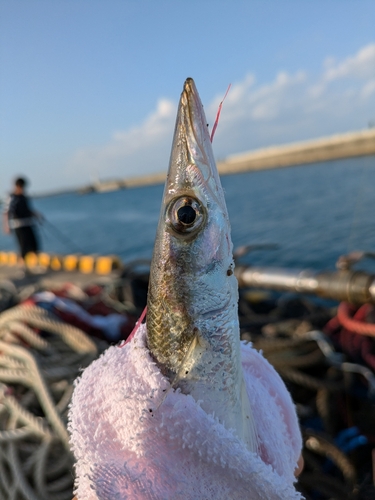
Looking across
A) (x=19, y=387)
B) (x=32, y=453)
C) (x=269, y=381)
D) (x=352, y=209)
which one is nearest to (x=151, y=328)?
(x=269, y=381)

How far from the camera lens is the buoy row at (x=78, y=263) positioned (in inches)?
352

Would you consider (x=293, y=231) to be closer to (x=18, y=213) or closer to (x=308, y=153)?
(x=18, y=213)

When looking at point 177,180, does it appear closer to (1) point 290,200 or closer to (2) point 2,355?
(2) point 2,355

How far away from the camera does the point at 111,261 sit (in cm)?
898

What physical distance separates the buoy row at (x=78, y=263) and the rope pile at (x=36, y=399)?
16.5 ft

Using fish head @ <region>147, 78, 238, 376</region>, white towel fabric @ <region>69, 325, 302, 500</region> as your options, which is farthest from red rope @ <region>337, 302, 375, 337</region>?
fish head @ <region>147, 78, 238, 376</region>

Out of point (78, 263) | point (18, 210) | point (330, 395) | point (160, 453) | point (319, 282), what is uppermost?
point (18, 210)

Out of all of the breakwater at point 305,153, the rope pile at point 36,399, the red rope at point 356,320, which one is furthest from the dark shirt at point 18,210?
the breakwater at point 305,153

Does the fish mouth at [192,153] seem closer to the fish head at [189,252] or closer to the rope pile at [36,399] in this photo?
the fish head at [189,252]

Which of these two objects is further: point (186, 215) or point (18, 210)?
point (18, 210)

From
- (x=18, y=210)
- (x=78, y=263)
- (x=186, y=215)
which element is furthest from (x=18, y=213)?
(x=186, y=215)

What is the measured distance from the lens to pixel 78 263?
378 inches

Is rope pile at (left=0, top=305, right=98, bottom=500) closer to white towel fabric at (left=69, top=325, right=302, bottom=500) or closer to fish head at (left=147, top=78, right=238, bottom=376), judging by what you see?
white towel fabric at (left=69, top=325, right=302, bottom=500)

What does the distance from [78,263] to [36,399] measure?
669cm
